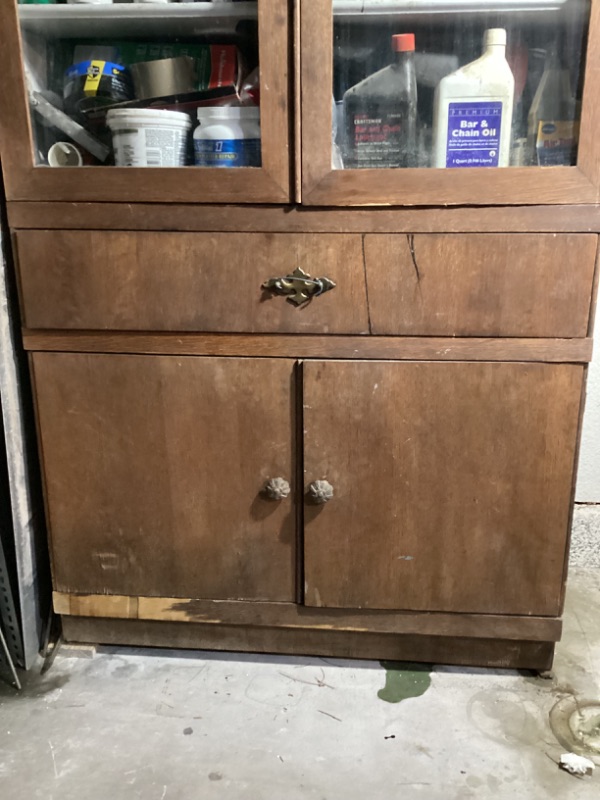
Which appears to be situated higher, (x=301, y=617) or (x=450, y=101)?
(x=450, y=101)

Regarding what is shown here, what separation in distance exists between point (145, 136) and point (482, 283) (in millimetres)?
541

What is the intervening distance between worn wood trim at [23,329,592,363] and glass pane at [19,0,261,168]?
26 centimetres

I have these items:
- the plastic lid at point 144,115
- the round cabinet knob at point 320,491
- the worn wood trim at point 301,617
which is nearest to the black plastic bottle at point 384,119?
the plastic lid at point 144,115

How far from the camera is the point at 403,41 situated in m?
0.99

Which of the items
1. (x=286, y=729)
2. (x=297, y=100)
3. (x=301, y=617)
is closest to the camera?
(x=297, y=100)

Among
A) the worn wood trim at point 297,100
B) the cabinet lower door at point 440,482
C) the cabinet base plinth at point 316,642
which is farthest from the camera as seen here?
the cabinet base plinth at point 316,642

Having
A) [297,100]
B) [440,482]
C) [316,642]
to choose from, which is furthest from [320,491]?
[297,100]

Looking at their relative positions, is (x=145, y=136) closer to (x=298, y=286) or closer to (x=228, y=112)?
(x=228, y=112)

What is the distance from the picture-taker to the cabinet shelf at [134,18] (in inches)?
38.5

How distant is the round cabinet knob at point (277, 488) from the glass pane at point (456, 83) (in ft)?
1.62

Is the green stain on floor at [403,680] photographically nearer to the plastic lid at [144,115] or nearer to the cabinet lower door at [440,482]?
the cabinet lower door at [440,482]

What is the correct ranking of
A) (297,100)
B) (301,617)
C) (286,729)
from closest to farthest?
(297,100) → (286,729) → (301,617)

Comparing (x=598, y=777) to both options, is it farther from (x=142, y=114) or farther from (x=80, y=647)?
(x=142, y=114)

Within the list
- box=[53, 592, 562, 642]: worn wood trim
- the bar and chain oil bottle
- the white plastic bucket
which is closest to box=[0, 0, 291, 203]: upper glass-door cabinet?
the white plastic bucket
